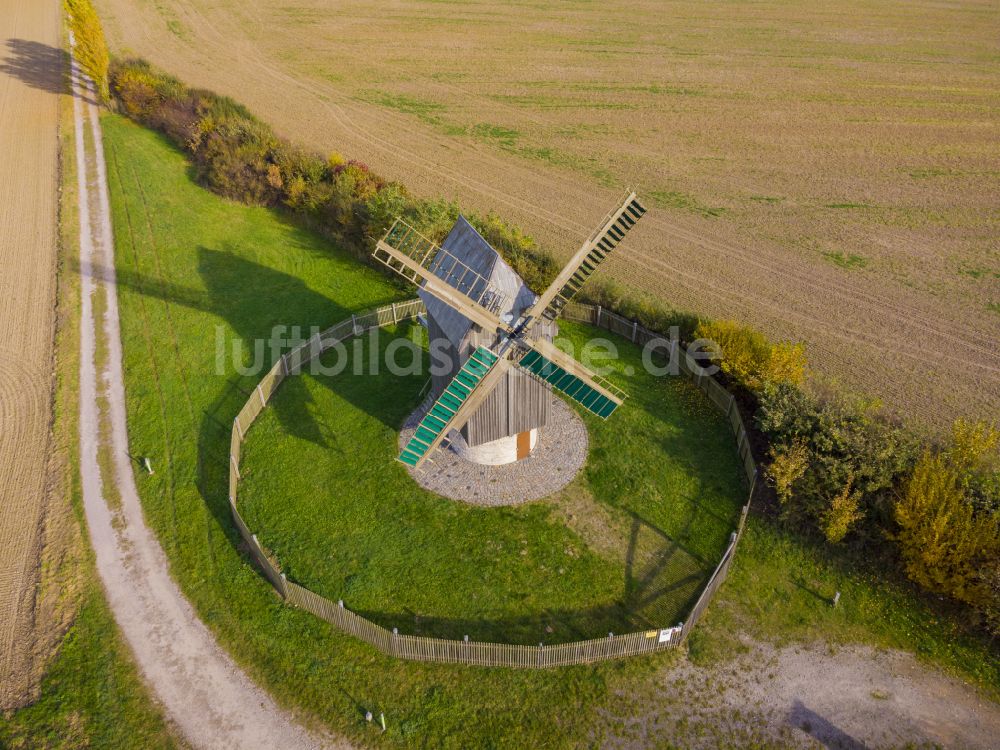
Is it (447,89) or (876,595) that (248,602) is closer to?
(876,595)

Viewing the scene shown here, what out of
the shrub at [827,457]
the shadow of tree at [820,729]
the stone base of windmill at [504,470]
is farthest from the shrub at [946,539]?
the stone base of windmill at [504,470]

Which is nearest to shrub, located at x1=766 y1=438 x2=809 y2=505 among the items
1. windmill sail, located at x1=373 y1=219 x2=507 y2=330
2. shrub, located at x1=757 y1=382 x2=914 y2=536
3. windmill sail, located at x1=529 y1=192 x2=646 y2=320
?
shrub, located at x1=757 y1=382 x2=914 y2=536

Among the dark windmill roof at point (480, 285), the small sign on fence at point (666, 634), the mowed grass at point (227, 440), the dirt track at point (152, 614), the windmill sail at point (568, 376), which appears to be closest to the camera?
the dirt track at point (152, 614)

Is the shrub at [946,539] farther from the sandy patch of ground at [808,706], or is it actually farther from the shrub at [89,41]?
the shrub at [89,41]

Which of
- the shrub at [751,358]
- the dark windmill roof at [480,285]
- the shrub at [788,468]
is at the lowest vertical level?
the shrub at [788,468]

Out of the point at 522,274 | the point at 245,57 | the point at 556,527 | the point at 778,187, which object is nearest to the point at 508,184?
the point at 522,274

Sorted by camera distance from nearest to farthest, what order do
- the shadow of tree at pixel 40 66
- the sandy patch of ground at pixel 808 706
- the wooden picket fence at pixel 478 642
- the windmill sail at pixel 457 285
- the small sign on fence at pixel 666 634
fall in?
the sandy patch of ground at pixel 808 706 → the wooden picket fence at pixel 478 642 → the windmill sail at pixel 457 285 → the small sign on fence at pixel 666 634 → the shadow of tree at pixel 40 66

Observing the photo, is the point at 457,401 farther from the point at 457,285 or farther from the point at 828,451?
the point at 828,451

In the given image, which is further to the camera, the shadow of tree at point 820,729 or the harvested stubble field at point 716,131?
the harvested stubble field at point 716,131
